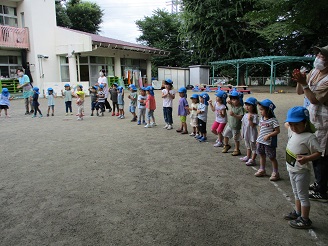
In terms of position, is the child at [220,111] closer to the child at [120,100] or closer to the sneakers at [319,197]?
the sneakers at [319,197]

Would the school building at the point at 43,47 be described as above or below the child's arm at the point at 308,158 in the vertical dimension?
above

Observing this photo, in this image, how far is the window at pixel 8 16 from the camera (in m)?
19.1

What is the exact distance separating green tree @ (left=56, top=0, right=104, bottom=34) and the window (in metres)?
11.0

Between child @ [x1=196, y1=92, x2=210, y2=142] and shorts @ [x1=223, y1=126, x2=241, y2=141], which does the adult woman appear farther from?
child @ [x1=196, y1=92, x2=210, y2=142]

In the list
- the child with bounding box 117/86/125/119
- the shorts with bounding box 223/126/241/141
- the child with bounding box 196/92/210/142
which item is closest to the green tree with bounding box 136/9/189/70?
the child with bounding box 117/86/125/119

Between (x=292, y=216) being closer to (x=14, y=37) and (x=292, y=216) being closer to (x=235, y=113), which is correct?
(x=235, y=113)

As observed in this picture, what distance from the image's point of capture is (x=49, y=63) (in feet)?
68.1

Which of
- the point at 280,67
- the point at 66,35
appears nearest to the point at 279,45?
the point at 280,67

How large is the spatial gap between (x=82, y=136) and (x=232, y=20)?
2021 centimetres

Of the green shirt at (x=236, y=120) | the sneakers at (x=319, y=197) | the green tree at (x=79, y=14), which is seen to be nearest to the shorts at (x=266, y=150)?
the sneakers at (x=319, y=197)

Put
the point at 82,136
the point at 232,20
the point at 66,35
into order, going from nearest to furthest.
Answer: the point at 82,136 → the point at 66,35 → the point at 232,20

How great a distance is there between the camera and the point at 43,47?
20.2 m

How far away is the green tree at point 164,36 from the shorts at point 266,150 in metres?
29.3

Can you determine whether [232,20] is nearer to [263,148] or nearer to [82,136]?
[82,136]
